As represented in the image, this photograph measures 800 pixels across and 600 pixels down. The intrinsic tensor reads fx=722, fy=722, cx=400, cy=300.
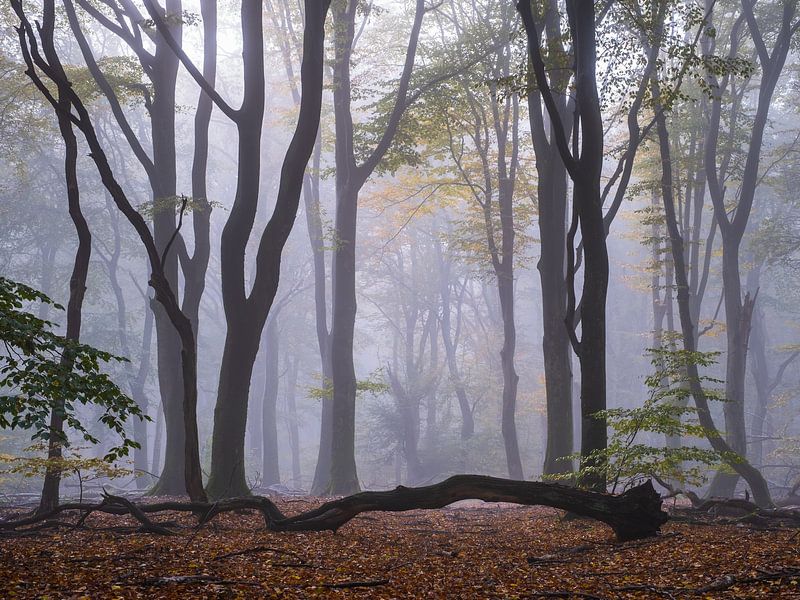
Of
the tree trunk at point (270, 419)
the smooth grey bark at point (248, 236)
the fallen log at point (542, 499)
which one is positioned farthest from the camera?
the tree trunk at point (270, 419)

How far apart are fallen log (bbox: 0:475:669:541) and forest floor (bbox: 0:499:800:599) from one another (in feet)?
0.50

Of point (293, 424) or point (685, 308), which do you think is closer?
point (685, 308)

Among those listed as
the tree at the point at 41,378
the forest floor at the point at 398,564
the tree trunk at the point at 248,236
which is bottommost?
the forest floor at the point at 398,564

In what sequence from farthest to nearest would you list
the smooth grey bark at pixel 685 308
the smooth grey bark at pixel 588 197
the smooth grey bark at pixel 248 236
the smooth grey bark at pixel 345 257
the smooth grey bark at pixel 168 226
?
the smooth grey bark at pixel 345 257
the smooth grey bark at pixel 168 226
the smooth grey bark at pixel 685 308
the smooth grey bark at pixel 248 236
the smooth grey bark at pixel 588 197

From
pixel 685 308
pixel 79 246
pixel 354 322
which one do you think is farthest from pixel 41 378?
pixel 354 322

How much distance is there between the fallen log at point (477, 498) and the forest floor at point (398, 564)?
15 cm

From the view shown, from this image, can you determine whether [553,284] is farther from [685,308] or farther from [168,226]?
[168,226]

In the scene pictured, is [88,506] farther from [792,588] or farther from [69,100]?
[792,588]

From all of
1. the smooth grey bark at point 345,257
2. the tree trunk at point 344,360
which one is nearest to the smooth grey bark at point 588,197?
the smooth grey bark at point 345,257

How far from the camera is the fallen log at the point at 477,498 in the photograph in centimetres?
664

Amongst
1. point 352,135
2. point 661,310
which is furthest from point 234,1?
point 661,310

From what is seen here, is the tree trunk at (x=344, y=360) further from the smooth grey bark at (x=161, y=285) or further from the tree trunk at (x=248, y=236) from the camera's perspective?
the smooth grey bark at (x=161, y=285)

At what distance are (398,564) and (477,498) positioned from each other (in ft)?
3.36

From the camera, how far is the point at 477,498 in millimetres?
6574
